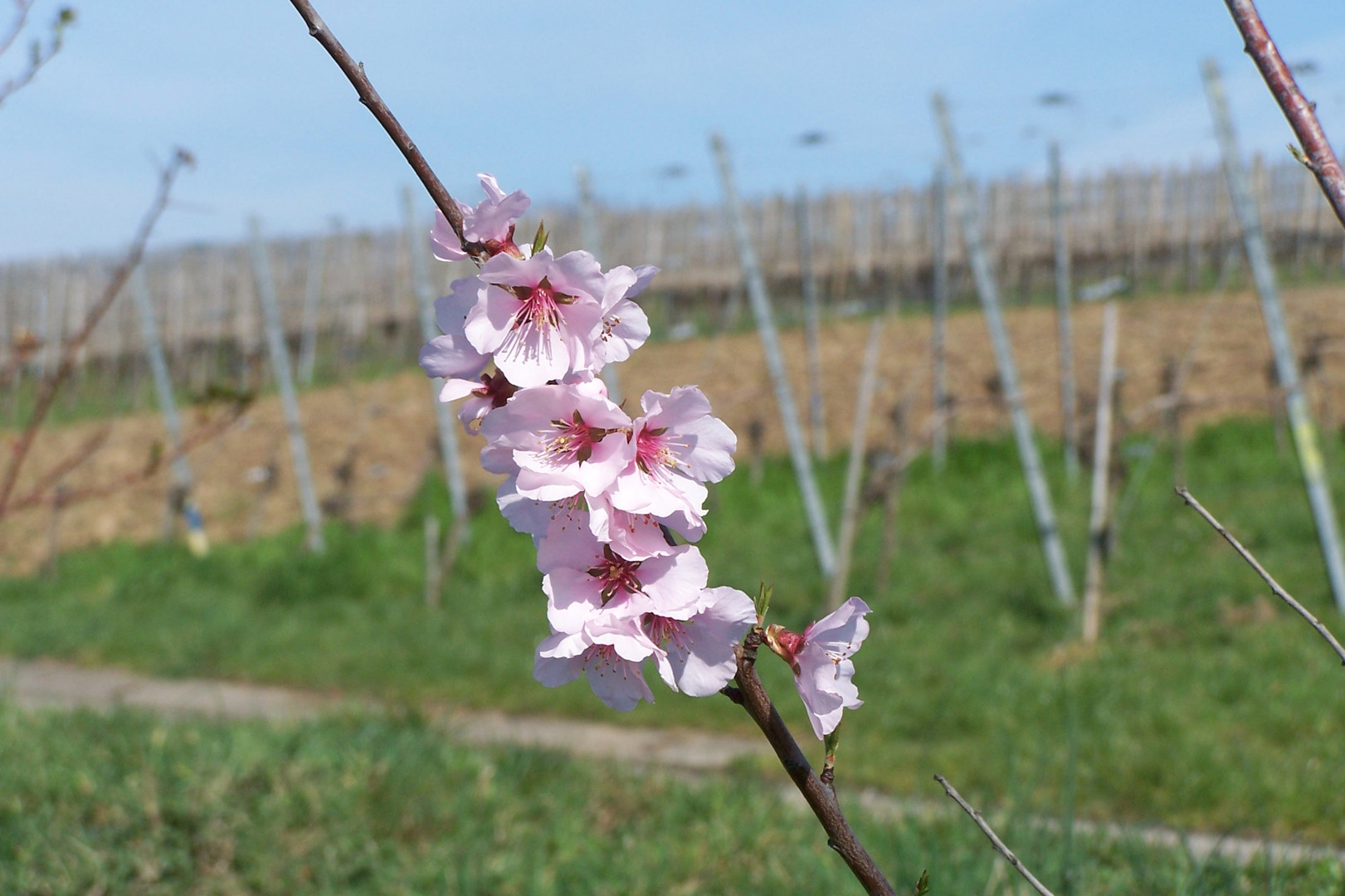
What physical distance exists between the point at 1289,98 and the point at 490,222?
2.74ft

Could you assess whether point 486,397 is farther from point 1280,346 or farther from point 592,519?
point 1280,346

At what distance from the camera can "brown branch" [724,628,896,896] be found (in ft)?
3.59

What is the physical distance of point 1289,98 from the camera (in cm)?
120

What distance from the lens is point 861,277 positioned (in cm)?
1875

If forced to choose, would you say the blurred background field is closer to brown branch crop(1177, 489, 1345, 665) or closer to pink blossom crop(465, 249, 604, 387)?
brown branch crop(1177, 489, 1345, 665)

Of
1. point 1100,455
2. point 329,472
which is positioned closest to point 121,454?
point 329,472

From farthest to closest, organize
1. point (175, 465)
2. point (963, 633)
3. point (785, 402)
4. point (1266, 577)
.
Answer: point (175, 465), point (785, 402), point (963, 633), point (1266, 577)

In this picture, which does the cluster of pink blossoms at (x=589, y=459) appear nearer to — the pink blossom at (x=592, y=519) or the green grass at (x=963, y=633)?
the pink blossom at (x=592, y=519)

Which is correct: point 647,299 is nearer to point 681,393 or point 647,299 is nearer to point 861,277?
point 861,277

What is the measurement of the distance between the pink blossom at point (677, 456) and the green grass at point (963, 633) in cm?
208

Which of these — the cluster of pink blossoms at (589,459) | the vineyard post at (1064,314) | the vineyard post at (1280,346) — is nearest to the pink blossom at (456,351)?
the cluster of pink blossoms at (589,459)

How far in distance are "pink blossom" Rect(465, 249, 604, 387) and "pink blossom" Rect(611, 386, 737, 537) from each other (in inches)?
3.6

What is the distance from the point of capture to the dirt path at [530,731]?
3395mm

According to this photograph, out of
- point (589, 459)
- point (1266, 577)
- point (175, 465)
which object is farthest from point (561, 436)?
point (175, 465)
